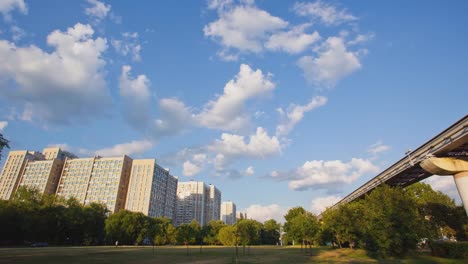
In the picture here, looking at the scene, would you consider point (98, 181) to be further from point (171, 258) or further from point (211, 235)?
point (171, 258)

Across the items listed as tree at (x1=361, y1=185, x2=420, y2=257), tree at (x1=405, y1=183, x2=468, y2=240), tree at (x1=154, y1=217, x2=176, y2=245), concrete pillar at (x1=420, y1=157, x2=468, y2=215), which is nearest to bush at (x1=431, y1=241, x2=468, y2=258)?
tree at (x1=361, y1=185, x2=420, y2=257)

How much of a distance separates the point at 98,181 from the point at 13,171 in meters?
59.2

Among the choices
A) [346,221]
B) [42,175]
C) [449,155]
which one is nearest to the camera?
[449,155]

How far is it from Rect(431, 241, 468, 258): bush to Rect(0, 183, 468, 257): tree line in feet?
4.86

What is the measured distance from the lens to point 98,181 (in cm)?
15312

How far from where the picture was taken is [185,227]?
194 ft

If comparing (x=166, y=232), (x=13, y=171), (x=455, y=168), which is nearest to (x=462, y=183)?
(x=455, y=168)

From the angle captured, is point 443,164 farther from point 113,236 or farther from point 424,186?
point 113,236

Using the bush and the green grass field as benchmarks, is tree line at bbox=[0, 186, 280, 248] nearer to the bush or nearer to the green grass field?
the green grass field

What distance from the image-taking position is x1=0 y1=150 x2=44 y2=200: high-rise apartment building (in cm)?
16300

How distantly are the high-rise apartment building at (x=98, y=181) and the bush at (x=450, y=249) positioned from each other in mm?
145124

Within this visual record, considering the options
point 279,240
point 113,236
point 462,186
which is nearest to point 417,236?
point 462,186

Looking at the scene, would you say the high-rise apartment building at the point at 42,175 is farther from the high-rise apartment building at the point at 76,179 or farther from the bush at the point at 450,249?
the bush at the point at 450,249

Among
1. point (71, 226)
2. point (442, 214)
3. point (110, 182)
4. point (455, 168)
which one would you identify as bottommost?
point (442, 214)
